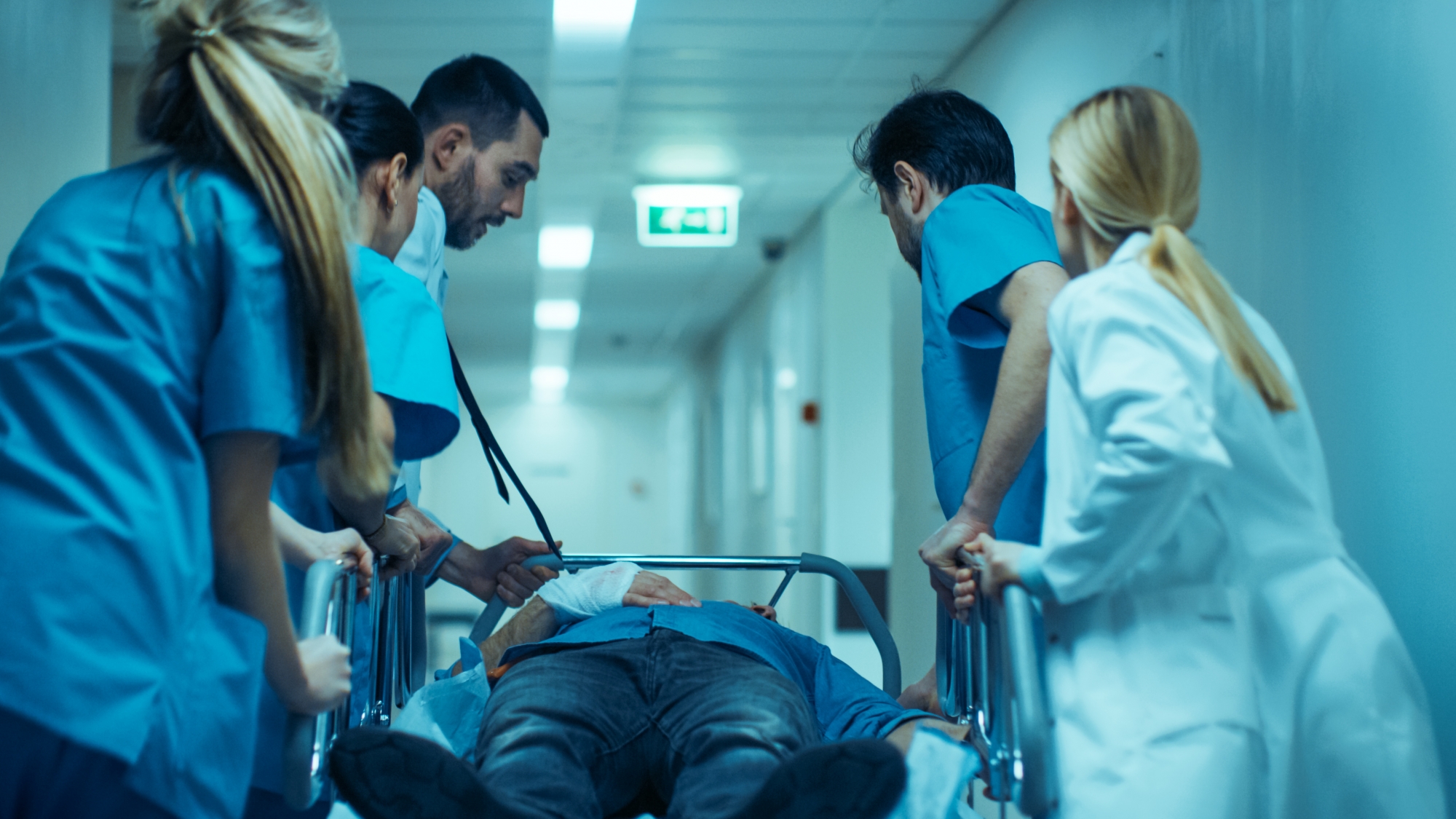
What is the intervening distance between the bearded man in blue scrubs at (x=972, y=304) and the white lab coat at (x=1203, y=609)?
15.4 inches

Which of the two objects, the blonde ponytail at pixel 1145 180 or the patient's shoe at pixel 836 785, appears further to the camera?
the blonde ponytail at pixel 1145 180

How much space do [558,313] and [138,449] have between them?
28.0 feet

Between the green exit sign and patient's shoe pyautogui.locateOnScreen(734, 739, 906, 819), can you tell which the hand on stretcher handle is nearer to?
patient's shoe pyautogui.locateOnScreen(734, 739, 906, 819)

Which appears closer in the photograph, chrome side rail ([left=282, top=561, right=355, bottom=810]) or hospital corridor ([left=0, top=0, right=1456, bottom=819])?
hospital corridor ([left=0, top=0, right=1456, bottom=819])

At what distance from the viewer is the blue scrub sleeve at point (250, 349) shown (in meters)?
1.15

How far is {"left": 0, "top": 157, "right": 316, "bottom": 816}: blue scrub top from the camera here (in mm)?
1073

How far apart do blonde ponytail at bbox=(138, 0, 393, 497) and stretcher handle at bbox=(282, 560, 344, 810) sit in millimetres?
229

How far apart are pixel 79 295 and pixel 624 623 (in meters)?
1.12

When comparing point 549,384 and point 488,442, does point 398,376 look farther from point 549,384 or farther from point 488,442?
point 549,384

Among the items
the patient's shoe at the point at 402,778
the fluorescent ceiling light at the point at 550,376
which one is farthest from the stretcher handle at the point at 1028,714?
the fluorescent ceiling light at the point at 550,376

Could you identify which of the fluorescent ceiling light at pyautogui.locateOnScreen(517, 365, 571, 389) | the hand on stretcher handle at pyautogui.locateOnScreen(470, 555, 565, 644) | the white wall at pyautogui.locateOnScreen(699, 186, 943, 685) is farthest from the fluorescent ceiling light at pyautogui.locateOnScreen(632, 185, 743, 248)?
the fluorescent ceiling light at pyautogui.locateOnScreen(517, 365, 571, 389)

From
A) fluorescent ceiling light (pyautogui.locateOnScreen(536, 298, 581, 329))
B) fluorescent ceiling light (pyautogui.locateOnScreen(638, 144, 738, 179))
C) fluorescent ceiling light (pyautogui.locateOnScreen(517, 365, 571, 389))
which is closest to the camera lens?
fluorescent ceiling light (pyautogui.locateOnScreen(638, 144, 738, 179))

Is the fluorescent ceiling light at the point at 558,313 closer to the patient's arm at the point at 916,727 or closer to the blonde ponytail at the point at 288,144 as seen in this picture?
the patient's arm at the point at 916,727

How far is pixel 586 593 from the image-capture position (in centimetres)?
231
